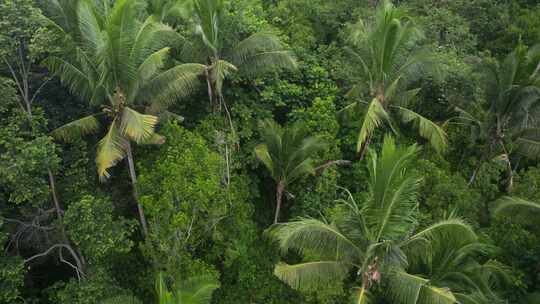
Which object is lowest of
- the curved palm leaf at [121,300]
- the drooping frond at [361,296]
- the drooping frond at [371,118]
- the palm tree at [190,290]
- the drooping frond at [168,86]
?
the curved palm leaf at [121,300]

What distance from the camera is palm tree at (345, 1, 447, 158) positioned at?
464 inches

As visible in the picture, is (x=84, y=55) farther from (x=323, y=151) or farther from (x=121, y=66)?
(x=323, y=151)

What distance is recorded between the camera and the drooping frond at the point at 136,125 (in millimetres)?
9500

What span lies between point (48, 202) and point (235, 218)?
14.3ft

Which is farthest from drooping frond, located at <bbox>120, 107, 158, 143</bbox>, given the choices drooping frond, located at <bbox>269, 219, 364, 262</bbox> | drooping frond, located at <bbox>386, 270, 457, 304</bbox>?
drooping frond, located at <bbox>386, 270, 457, 304</bbox>

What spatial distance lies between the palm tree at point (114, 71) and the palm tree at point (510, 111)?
8829 mm

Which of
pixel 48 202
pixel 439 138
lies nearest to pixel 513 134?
pixel 439 138

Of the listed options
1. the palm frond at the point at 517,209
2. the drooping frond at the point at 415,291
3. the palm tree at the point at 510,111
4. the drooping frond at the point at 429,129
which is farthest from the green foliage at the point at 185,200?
the palm tree at the point at 510,111

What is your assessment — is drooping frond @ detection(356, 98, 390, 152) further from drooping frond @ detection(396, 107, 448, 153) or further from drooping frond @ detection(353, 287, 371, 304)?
drooping frond @ detection(353, 287, 371, 304)

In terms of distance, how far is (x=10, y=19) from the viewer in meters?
9.36

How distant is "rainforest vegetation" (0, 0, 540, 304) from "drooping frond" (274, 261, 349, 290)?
3 cm

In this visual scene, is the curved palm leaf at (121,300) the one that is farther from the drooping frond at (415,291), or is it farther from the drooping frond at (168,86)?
the drooping frond at (415,291)

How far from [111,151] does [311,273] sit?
4.79 m

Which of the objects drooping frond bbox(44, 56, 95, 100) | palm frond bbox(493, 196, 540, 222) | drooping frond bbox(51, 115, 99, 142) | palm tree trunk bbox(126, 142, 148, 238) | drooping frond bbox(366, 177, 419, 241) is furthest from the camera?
palm frond bbox(493, 196, 540, 222)
